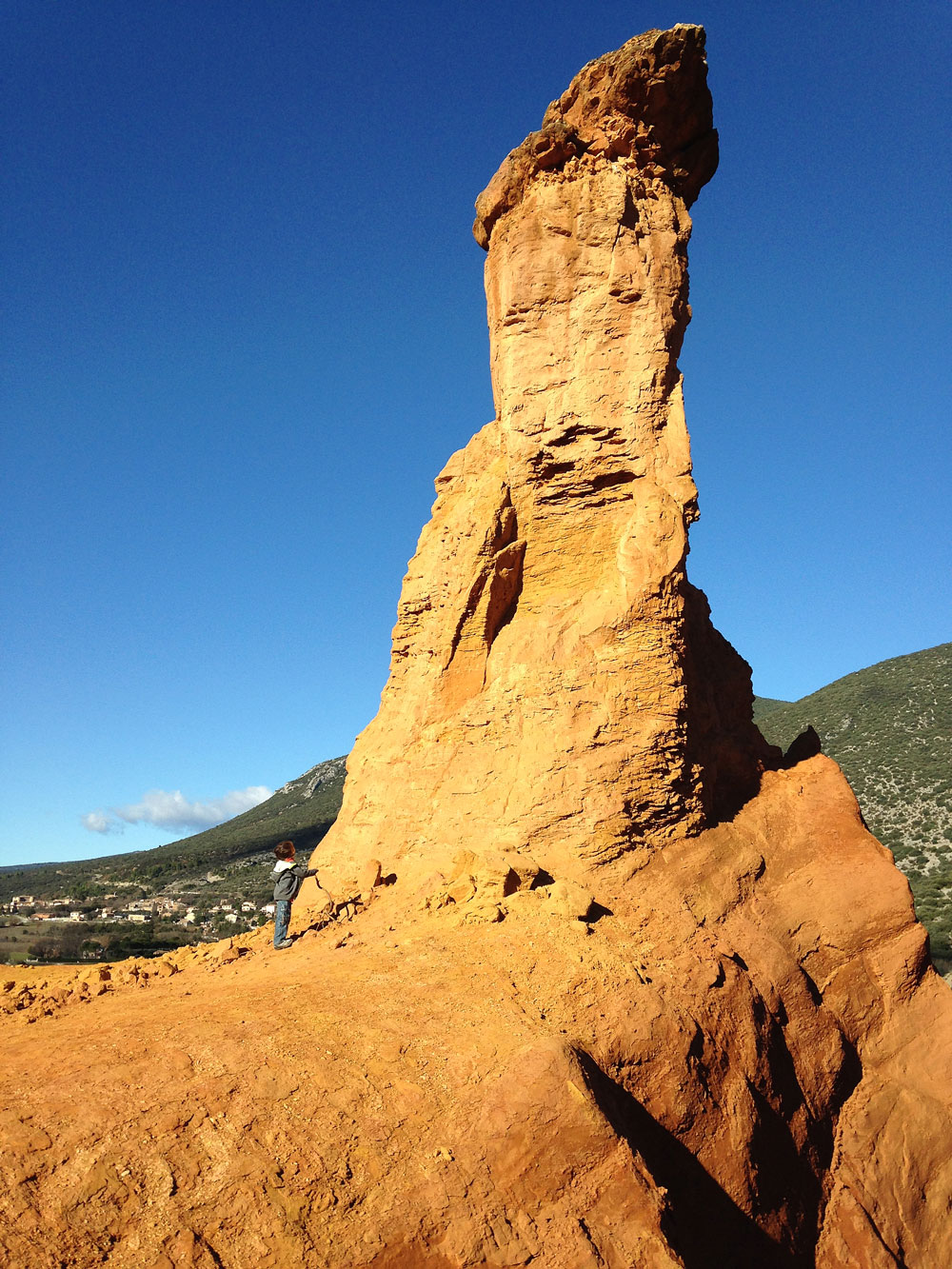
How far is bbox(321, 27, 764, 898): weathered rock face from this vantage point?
33.7 ft

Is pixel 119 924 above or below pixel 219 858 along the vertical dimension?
below

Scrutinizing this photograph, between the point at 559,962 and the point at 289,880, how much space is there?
3796mm

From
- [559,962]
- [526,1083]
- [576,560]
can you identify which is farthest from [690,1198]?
[576,560]

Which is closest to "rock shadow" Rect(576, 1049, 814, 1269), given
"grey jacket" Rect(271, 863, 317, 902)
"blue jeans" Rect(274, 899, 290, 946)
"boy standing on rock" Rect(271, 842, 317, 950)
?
"boy standing on rock" Rect(271, 842, 317, 950)

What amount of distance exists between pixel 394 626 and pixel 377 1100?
7741 millimetres

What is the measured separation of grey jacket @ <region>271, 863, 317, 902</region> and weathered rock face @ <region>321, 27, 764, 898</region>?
99 centimetres

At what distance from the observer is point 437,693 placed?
1186cm

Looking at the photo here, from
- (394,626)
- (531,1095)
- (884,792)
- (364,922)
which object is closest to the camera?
(531,1095)

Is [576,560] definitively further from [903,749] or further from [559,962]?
[903,749]

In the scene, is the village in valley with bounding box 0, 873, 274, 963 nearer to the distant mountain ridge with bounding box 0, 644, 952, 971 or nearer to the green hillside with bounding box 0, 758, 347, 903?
the green hillside with bounding box 0, 758, 347, 903

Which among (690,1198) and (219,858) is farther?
(219,858)

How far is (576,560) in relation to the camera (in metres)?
12.3

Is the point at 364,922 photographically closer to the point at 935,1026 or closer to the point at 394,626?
the point at 394,626

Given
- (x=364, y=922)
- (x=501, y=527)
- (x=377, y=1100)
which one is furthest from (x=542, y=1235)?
(x=501, y=527)
